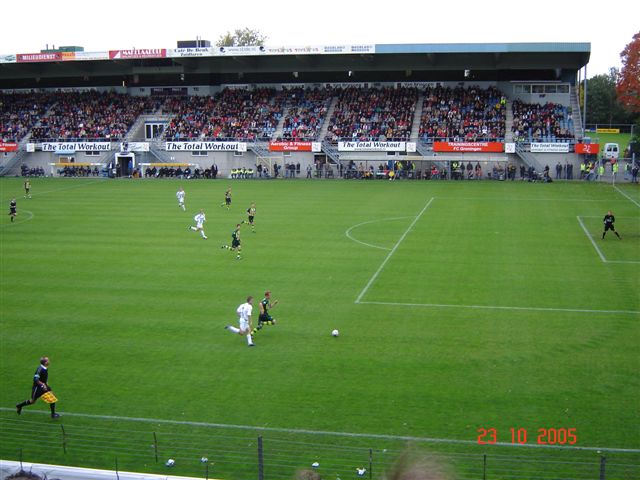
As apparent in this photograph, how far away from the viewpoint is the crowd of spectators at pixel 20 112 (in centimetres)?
7994

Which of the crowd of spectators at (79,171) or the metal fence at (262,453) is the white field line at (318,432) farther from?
the crowd of spectators at (79,171)

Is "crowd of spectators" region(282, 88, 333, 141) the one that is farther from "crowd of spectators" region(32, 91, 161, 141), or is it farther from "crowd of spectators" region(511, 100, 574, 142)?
"crowd of spectators" region(511, 100, 574, 142)

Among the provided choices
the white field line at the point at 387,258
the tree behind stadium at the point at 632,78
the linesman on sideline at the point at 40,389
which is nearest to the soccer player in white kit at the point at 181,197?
the white field line at the point at 387,258

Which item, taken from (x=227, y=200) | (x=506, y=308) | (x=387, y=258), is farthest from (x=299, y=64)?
(x=506, y=308)

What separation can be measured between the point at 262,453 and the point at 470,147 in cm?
5607

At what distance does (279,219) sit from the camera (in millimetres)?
42594

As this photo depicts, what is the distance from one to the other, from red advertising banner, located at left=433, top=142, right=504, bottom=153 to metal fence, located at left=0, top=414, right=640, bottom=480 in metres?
53.7

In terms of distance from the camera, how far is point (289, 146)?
7031 centimetres

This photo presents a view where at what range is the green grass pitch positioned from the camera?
50.7ft

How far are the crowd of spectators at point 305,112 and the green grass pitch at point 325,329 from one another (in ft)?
101

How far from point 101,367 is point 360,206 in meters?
30.2

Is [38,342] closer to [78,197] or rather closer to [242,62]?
[78,197]

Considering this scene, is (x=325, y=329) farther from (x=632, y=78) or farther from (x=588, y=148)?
(x=632, y=78)
